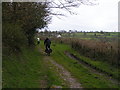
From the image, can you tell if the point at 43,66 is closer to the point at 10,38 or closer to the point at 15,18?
the point at 10,38

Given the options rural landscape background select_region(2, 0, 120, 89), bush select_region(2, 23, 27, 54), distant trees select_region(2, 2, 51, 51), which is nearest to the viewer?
rural landscape background select_region(2, 0, 120, 89)

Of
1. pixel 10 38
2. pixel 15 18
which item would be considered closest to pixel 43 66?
pixel 10 38

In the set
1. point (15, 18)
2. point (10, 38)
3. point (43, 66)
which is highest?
point (15, 18)

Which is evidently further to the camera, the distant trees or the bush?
the distant trees

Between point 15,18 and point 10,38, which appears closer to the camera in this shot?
point 10,38

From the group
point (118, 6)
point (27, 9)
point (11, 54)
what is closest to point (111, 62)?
point (118, 6)

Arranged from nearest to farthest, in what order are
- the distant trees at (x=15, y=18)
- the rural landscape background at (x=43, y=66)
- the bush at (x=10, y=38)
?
the rural landscape background at (x=43, y=66) < the bush at (x=10, y=38) < the distant trees at (x=15, y=18)

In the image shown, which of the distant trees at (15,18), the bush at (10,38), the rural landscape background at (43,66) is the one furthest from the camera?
the distant trees at (15,18)

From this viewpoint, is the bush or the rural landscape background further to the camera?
the bush

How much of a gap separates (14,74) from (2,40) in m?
4.37

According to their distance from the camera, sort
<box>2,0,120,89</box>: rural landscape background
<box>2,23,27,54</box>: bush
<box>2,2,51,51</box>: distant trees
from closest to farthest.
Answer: <box>2,0,120,89</box>: rural landscape background, <box>2,23,27,54</box>: bush, <box>2,2,51,51</box>: distant trees

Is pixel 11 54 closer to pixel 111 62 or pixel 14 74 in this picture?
pixel 14 74

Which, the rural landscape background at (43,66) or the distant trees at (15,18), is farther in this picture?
the distant trees at (15,18)

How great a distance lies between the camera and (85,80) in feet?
40.1
